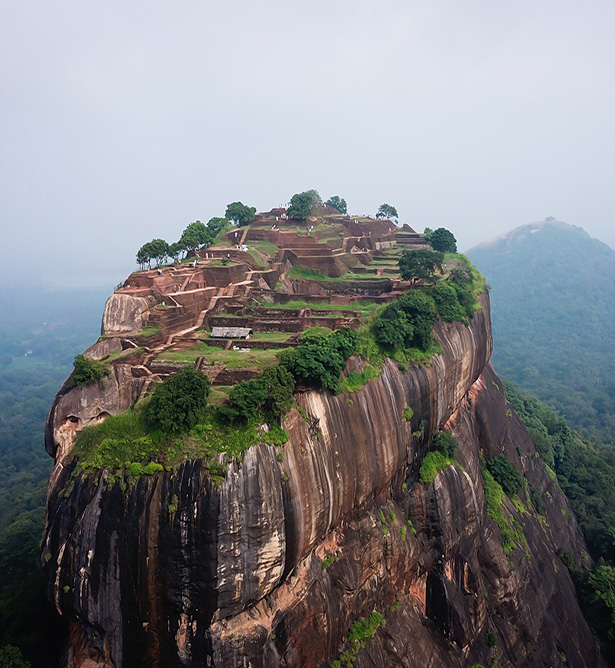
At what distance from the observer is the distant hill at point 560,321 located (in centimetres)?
7531

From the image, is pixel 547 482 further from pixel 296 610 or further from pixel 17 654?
pixel 17 654

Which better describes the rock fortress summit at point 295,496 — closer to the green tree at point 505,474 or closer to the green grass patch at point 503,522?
the green grass patch at point 503,522

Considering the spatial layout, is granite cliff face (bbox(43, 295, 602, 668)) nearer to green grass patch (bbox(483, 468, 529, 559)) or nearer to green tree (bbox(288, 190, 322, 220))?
green grass patch (bbox(483, 468, 529, 559))

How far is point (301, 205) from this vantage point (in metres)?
42.7

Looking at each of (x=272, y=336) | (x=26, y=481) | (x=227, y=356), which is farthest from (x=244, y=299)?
(x=26, y=481)

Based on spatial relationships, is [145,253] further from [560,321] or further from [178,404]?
[560,321]

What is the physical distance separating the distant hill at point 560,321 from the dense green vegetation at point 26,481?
58551 millimetres

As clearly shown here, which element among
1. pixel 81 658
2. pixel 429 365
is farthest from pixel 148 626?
pixel 429 365

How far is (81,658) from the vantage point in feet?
45.5

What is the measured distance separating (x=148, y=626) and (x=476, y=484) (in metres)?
16.9

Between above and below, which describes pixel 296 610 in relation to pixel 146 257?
below

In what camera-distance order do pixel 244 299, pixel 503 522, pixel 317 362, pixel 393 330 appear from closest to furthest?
1. pixel 317 362
2. pixel 393 330
3. pixel 503 522
4. pixel 244 299

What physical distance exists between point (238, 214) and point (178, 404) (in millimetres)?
33686

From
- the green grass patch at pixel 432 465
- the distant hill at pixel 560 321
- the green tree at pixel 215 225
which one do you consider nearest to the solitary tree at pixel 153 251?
the green tree at pixel 215 225
